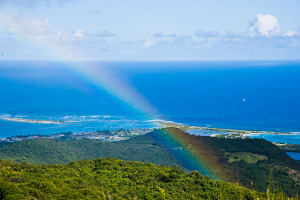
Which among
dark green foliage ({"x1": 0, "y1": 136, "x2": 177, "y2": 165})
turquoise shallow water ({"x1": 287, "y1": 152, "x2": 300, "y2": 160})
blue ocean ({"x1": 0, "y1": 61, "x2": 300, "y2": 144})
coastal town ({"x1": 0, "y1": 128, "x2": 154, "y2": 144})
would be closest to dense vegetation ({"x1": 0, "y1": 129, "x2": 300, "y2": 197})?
dark green foliage ({"x1": 0, "y1": 136, "x2": 177, "y2": 165})

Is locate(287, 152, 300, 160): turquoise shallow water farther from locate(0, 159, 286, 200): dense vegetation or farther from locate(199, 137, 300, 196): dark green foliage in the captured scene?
locate(0, 159, 286, 200): dense vegetation

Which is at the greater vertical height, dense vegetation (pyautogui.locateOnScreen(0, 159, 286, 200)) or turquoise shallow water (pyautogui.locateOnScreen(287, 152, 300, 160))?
dense vegetation (pyautogui.locateOnScreen(0, 159, 286, 200))

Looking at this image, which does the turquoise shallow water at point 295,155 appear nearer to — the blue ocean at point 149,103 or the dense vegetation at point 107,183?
the blue ocean at point 149,103

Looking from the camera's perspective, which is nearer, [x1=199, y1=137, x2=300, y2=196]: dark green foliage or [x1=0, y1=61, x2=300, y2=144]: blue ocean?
[x1=199, y1=137, x2=300, y2=196]: dark green foliage

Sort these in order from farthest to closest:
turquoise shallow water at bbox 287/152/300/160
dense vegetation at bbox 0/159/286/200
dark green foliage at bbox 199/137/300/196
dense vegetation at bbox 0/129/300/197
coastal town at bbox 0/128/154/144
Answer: coastal town at bbox 0/128/154/144
turquoise shallow water at bbox 287/152/300/160
dense vegetation at bbox 0/129/300/197
dark green foliage at bbox 199/137/300/196
dense vegetation at bbox 0/159/286/200

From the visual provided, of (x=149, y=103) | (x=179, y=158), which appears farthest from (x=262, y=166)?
(x=149, y=103)

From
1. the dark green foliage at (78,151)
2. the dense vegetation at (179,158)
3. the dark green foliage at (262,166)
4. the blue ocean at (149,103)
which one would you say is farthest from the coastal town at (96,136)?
the dark green foliage at (262,166)

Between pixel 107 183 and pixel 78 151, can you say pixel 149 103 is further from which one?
pixel 107 183
